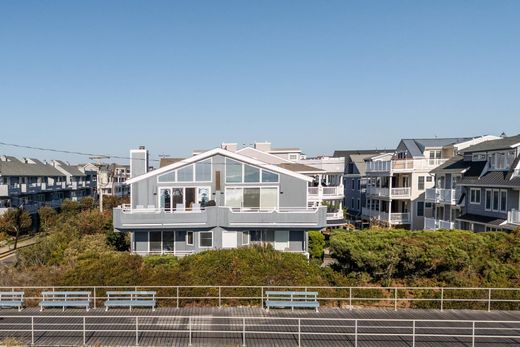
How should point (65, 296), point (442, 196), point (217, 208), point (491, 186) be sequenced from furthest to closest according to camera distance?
point (442, 196) < point (491, 186) < point (217, 208) < point (65, 296)

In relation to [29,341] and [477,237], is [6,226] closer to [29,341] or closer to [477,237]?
[29,341]

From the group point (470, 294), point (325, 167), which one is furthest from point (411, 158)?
point (470, 294)

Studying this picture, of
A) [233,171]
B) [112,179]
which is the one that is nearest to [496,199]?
[233,171]

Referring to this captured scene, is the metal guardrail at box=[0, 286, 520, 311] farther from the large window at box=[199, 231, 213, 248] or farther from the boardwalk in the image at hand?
the large window at box=[199, 231, 213, 248]

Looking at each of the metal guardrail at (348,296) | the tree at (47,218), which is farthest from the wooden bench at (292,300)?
the tree at (47,218)

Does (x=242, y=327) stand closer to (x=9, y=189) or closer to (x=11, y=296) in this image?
(x=11, y=296)

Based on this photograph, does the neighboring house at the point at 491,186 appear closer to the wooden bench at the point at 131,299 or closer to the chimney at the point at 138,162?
the wooden bench at the point at 131,299
